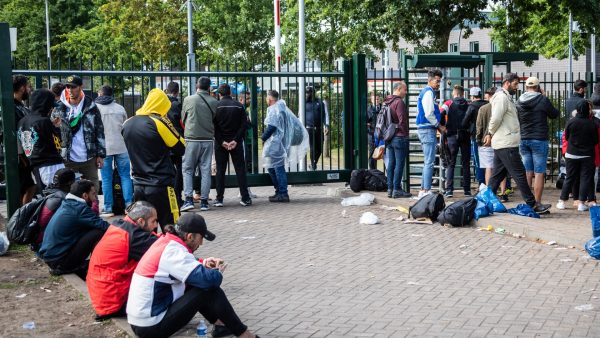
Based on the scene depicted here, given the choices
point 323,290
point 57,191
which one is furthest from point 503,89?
point 57,191

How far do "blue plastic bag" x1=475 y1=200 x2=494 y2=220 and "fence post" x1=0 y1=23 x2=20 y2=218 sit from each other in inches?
236

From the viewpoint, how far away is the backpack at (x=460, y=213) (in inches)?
467

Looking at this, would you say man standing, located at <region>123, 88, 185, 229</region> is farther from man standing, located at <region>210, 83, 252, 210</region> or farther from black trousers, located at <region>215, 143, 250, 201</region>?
black trousers, located at <region>215, 143, 250, 201</region>

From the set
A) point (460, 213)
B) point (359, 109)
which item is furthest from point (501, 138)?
point (359, 109)

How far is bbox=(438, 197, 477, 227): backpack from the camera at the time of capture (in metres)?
11.9

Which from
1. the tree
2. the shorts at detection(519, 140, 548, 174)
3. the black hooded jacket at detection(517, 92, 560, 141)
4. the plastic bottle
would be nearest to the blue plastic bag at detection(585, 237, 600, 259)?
the shorts at detection(519, 140, 548, 174)

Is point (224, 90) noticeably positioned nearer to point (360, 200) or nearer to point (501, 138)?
point (360, 200)

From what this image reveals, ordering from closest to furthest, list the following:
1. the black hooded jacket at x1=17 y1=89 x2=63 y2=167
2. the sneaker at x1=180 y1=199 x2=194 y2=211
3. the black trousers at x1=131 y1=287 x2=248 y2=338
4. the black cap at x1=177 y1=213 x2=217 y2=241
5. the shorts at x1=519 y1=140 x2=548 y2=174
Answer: the black trousers at x1=131 y1=287 x2=248 y2=338 < the black cap at x1=177 y1=213 x2=217 y2=241 < the black hooded jacket at x1=17 y1=89 x2=63 y2=167 < the shorts at x1=519 y1=140 x2=548 y2=174 < the sneaker at x1=180 y1=199 x2=194 y2=211

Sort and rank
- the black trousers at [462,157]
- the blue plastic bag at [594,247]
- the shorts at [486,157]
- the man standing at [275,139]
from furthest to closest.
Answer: the black trousers at [462,157] → the man standing at [275,139] → the shorts at [486,157] → the blue plastic bag at [594,247]

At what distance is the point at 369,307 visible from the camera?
7.62 m

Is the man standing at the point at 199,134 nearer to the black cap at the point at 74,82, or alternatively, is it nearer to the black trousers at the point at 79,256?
the black cap at the point at 74,82

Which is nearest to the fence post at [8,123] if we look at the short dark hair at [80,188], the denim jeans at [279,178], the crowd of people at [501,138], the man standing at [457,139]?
the short dark hair at [80,188]

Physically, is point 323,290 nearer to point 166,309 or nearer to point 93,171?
point 166,309

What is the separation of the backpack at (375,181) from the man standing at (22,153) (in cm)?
598
